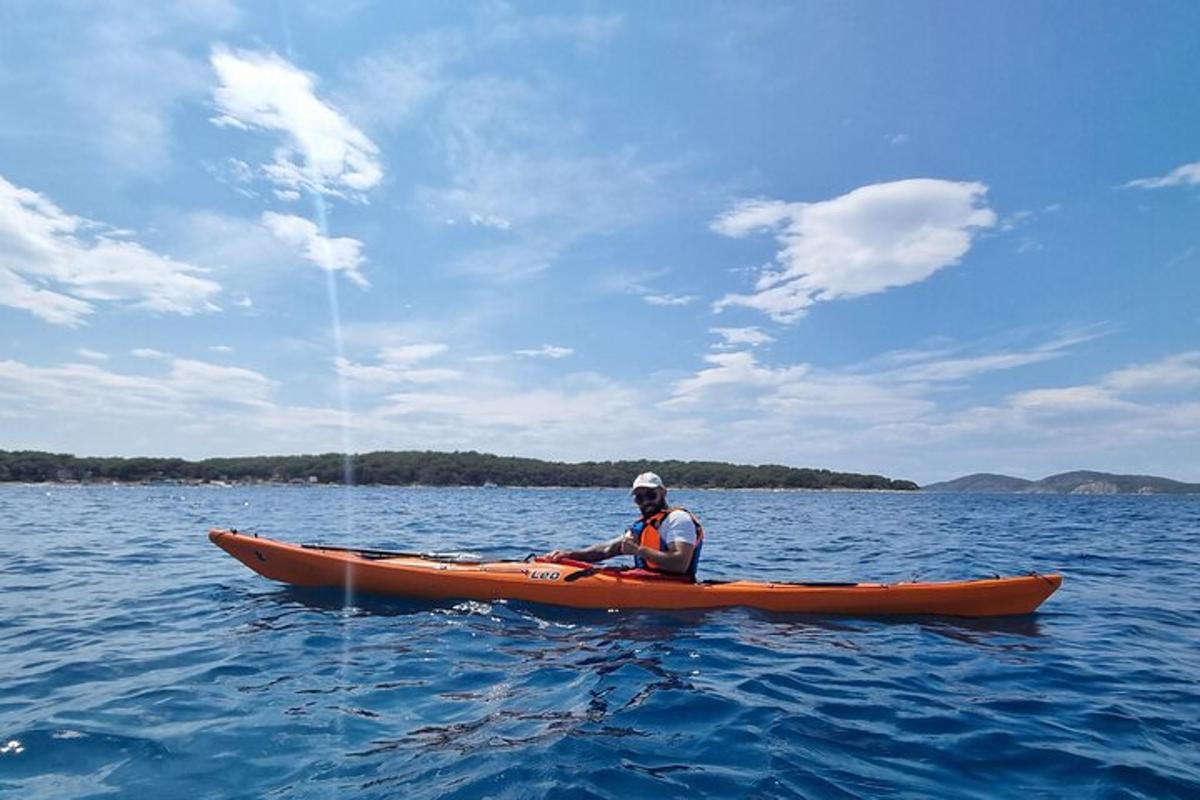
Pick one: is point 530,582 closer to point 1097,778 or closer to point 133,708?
point 133,708

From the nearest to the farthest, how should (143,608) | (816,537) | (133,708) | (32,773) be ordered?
(32,773) < (133,708) < (143,608) < (816,537)

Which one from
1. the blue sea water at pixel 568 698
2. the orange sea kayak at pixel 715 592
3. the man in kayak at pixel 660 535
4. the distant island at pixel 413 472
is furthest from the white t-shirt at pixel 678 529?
the distant island at pixel 413 472

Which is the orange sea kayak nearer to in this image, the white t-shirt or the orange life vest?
the orange life vest

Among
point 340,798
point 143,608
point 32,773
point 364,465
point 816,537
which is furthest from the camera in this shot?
point 364,465

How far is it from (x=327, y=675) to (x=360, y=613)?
2.47 meters

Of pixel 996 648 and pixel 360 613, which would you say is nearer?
pixel 996 648

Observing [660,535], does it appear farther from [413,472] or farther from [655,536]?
[413,472]

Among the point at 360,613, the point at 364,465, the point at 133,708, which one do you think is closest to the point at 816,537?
the point at 360,613

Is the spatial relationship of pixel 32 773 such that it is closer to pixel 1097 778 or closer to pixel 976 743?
pixel 976 743

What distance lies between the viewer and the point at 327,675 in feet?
17.3

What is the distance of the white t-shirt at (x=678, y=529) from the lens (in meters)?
7.81

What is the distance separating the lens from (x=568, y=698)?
4793mm

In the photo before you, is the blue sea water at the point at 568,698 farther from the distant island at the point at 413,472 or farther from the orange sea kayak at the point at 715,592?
the distant island at the point at 413,472

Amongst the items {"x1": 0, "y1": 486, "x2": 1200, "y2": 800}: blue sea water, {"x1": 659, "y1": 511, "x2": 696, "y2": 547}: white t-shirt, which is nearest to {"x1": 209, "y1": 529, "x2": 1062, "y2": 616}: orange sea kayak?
{"x1": 0, "y1": 486, "x2": 1200, "y2": 800}: blue sea water
